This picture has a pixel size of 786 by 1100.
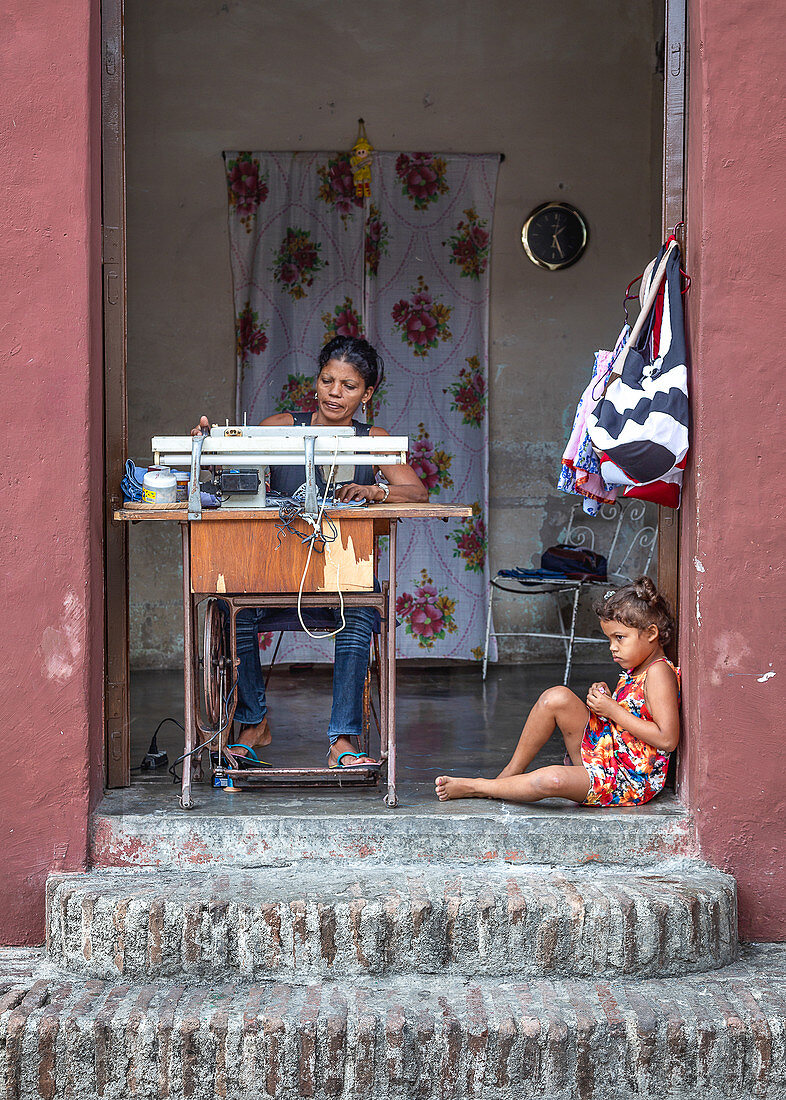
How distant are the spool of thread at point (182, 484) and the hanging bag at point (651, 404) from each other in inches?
50.1

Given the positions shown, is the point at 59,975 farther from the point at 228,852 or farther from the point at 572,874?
the point at 572,874

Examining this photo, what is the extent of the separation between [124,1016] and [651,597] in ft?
6.45

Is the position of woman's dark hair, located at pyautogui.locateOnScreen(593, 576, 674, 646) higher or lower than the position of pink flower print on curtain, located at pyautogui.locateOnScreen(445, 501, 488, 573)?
lower

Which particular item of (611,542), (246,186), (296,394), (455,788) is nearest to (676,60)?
(455,788)

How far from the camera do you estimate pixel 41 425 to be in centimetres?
331

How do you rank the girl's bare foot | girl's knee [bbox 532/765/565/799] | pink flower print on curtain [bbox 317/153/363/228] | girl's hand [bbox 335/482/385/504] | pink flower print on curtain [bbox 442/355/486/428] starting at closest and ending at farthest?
girl's knee [bbox 532/765/565/799], the girl's bare foot, girl's hand [bbox 335/482/385/504], pink flower print on curtain [bbox 317/153/363/228], pink flower print on curtain [bbox 442/355/486/428]

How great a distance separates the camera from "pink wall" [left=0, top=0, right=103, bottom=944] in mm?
3299

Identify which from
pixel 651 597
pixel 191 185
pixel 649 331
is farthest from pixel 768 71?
pixel 191 185

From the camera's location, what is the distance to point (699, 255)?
132 inches

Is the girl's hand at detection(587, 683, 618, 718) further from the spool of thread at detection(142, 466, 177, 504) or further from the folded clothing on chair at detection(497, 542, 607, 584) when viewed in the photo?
the folded clothing on chair at detection(497, 542, 607, 584)

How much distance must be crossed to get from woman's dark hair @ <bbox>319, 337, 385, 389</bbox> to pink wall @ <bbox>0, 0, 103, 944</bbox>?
1.19 metres

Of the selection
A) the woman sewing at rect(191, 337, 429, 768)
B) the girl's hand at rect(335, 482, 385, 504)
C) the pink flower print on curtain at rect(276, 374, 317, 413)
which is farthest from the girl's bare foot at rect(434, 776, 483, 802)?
the pink flower print on curtain at rect(276, 374, 317, 413)

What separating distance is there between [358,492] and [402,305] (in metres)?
3.42

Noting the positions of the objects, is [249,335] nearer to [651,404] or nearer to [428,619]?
[428,619]
